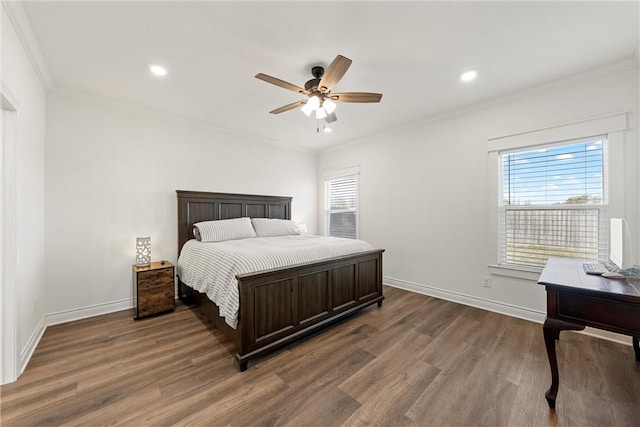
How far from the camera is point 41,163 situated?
264cm

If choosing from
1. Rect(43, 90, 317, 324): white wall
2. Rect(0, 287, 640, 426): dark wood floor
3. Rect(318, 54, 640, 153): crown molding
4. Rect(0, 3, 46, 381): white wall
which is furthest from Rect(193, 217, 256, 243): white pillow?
Rect(318, 54, 640, 153): crown molding

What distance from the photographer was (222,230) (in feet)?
11.7

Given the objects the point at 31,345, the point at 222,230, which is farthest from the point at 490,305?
the point at 31,345

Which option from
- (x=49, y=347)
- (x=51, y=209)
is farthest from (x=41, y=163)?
(x=49, y=347)

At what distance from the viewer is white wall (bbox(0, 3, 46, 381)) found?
6.01 ft

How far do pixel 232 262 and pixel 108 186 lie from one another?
7.23ft

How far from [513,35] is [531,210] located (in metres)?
1.92

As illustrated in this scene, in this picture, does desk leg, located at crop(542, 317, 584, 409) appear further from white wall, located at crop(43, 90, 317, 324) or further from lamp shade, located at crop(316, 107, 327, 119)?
white wall, located at crop(43, 90, 317, 324)

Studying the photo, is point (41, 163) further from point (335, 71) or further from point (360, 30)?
point (360, 30)

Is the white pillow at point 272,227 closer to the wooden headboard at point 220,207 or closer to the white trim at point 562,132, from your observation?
the wooden headboard at point 220,207

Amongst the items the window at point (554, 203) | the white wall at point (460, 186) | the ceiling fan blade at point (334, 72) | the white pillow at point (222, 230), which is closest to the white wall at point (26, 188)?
the white pillow at point (222, 230)

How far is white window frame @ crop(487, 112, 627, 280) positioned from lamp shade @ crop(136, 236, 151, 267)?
4364 mm

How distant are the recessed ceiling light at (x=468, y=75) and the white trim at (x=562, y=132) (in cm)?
91

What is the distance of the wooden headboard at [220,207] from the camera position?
145 inches
